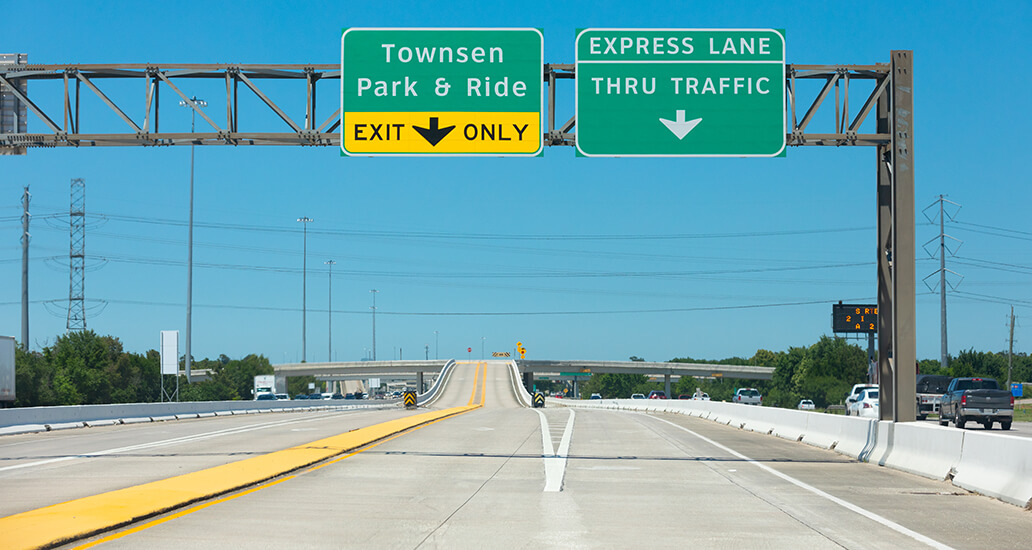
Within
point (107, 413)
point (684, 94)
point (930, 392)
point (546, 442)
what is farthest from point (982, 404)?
point (107, 413)

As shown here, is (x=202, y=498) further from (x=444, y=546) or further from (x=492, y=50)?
(x=492, y=50)

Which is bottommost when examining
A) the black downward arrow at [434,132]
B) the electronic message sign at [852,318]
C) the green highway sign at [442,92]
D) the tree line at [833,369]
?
the tree line at [833,369]

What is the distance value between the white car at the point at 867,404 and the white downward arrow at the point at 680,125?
878 inches

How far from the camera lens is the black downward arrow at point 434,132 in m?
21.0

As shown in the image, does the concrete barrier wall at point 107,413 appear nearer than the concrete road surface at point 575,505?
No

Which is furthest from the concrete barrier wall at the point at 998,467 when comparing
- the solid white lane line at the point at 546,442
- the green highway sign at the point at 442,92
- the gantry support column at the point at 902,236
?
the green highway sign at the point at 442,92

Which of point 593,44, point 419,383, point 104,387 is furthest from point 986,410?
point 419,383

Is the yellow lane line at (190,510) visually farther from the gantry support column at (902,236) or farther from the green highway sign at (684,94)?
the gantry support column at (902,236)

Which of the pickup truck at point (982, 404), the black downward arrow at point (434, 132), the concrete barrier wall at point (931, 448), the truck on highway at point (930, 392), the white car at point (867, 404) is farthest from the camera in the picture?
the truck on highway at point (930, 392)

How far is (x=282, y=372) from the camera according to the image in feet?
493

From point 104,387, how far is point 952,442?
333ft

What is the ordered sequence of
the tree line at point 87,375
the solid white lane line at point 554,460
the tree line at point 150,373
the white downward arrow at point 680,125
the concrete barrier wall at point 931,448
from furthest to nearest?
the tree line at point 150,373, the tree line at point 87,375, the white downward arrow at point 680,125, the solid white lane line at point 554,460, the concrete barrier wall at point 931,448

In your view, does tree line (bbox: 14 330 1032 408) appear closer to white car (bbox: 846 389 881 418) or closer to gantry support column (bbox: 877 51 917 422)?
white car (bbox: 846 389 881 418)

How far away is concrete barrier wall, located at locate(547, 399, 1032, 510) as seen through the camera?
14195mm
